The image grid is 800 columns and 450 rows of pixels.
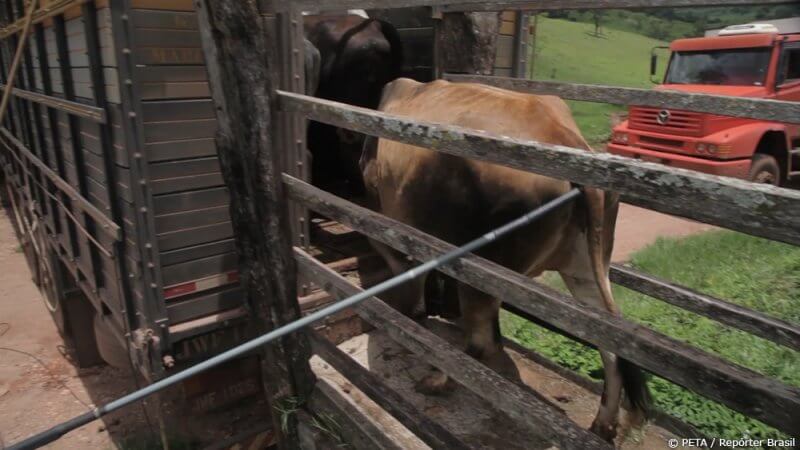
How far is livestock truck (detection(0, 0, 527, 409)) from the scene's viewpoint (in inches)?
105

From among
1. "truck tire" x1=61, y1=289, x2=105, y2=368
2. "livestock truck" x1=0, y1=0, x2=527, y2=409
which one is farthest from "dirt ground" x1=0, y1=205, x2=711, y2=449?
"livestock truck" x1=0, y1=0, x2=527, y2=409

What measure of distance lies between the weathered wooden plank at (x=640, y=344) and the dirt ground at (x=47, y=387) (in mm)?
2310

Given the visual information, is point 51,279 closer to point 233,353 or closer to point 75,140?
point 75,140

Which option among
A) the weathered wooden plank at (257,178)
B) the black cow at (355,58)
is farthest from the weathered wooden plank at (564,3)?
the black cow at (355,58)

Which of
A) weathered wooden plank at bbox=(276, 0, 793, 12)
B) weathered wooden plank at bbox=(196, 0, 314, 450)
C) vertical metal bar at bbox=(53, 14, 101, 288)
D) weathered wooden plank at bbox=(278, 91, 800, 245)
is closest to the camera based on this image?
weathered wooden plank at bbox=(278, 91, 800, 245)

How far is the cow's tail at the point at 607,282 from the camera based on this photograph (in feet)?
8.93

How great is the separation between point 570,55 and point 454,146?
79.6 ft

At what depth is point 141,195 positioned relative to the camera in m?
2.74

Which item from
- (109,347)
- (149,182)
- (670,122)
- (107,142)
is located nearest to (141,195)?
(149,182)

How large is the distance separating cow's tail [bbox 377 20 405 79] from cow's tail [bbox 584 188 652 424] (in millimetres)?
2581

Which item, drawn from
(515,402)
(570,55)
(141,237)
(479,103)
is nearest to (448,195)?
(479,103)

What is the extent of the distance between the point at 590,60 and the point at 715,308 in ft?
77.8

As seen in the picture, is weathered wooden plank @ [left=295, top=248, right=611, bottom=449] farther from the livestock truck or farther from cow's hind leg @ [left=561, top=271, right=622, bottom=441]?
cow's hind leg @ [left=561, top=271, right=622, bottom=441]

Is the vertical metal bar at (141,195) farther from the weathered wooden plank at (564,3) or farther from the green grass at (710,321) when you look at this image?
the green grass at (710,321)
